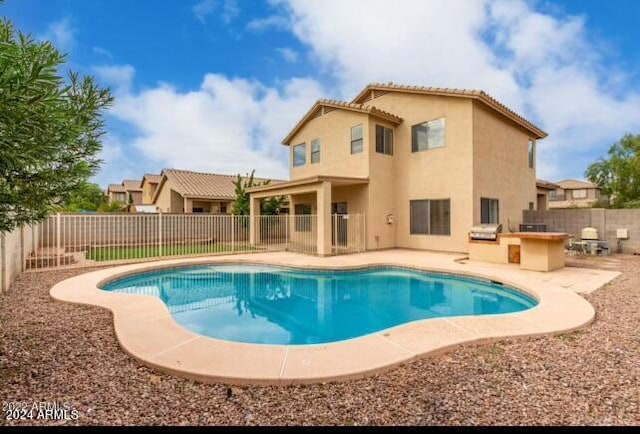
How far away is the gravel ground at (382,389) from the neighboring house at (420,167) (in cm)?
971

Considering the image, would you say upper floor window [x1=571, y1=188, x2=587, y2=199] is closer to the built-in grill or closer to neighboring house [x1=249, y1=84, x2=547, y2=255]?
neighboring house [x1=249, y1=84, x2=547, y2=255]

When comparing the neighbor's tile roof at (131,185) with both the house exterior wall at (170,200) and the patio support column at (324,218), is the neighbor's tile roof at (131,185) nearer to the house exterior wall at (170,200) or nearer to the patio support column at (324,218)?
the house exterior wall at (170,200)

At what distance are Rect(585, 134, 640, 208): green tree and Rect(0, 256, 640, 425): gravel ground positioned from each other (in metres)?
31.7

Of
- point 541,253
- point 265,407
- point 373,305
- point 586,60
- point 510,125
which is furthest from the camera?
point 510,125

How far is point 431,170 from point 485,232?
3991 mm

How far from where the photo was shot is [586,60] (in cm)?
1523

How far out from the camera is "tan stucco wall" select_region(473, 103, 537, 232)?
13906mm

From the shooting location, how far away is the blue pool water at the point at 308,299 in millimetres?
6434

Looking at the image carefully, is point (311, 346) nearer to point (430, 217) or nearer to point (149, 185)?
point (430, 217)

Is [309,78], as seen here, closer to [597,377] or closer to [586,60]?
[586,60]

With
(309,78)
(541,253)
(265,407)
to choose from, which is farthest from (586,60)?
(265,407)

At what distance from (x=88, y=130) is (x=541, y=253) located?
→ 456 inches

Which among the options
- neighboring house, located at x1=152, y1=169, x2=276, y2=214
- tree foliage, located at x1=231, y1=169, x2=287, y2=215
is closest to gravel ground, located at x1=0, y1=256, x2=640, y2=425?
tree foliage, located at x1=231, y1=169, x2=287, y2=215

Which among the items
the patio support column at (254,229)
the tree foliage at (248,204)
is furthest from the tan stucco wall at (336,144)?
the patio support column at (254,229)
